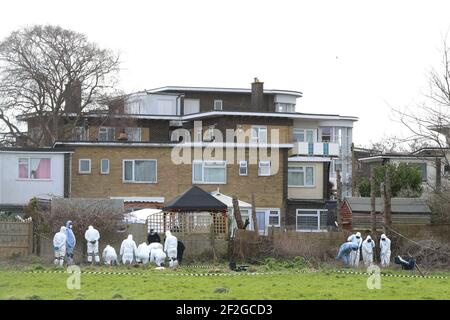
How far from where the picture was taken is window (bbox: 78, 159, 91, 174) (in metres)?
58.6

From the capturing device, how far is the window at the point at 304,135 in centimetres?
8050

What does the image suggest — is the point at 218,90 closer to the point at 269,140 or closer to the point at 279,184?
the point at 269,140

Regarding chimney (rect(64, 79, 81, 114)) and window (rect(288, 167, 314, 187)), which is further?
chimney (rect(64, 79, 81, 114))

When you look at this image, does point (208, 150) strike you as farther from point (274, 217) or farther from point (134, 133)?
point (134, 133)

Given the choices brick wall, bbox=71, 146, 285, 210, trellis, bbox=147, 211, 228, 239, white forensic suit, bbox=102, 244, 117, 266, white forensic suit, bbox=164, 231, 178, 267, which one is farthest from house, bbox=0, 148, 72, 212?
white forensic suit, bbox=164, 231, 178, 267

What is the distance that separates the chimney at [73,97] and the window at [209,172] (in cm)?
1279

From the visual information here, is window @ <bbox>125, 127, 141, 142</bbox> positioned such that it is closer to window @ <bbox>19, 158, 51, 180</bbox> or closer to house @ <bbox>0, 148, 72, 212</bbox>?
house @ <bbox>0, 148, 72, 212</bbox>

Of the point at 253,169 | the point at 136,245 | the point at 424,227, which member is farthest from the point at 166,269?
the point at 253,169

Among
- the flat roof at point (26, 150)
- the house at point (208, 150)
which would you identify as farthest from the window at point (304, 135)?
the flat roof at point (26, 150)

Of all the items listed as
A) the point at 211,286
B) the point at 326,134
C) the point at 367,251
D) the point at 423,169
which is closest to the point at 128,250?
the point at 367,251

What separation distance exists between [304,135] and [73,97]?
748 inches

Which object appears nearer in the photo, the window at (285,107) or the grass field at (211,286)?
the grass field at (211,286)

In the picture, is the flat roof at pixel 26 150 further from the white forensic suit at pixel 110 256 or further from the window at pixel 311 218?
the white forensic suit at pixel 110 256
